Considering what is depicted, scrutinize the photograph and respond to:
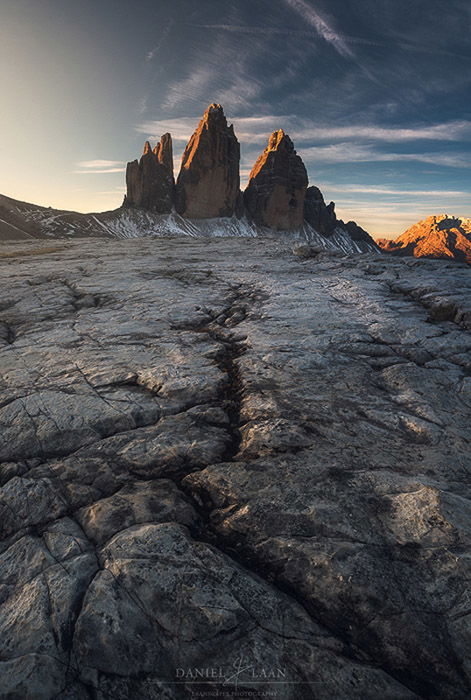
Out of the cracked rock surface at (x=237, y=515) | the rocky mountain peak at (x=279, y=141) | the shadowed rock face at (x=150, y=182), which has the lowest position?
the cracked rock surface at (x=237, y=515)

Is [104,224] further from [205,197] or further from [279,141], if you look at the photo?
[279,141]

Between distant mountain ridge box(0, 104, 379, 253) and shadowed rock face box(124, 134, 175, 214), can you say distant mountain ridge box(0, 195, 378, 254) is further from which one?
shadowed rock face box(124, 134, 175, 214)

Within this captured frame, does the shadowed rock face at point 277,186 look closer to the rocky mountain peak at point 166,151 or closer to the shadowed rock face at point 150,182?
the rocky mountain peak at point 166,151

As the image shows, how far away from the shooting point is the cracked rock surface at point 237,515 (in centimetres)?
286

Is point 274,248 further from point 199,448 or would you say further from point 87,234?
point 87,234

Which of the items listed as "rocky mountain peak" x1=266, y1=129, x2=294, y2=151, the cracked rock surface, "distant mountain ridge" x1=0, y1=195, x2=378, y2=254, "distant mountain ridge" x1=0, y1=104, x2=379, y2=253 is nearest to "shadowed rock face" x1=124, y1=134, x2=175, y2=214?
"distant mountain ridge" x1=0, y1=104, x2=379, y2=253

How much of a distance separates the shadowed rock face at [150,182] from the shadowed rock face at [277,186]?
150ft

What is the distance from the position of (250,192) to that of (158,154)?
163 ft

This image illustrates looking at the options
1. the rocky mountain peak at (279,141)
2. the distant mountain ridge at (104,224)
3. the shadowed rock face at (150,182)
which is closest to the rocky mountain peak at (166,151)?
the shadowed rock face at (150,182)

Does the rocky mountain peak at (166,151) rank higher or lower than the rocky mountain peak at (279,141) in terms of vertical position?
lower

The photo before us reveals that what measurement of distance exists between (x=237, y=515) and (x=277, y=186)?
188 meters

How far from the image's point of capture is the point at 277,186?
557 feet

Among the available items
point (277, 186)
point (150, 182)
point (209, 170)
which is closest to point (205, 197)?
point (209, 170)

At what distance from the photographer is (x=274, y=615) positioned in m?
3.14
